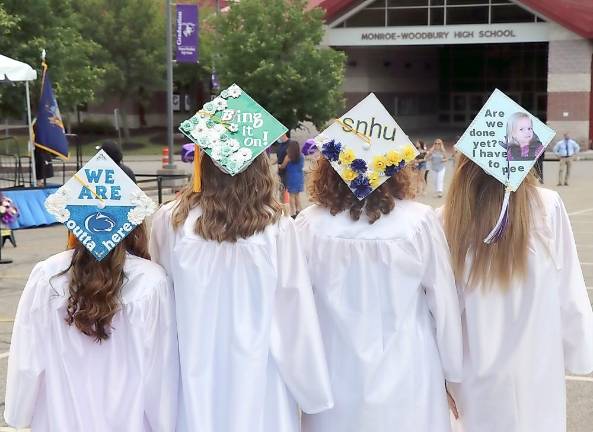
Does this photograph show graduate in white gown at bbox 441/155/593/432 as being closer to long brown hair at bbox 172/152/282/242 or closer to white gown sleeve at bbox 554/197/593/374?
white gown sleeve at bbox 554/197/593/374

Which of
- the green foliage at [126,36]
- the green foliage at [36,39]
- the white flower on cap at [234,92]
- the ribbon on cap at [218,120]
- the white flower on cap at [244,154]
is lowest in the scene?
the white flower on cap at [244,154]

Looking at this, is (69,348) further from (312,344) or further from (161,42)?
(161,42)

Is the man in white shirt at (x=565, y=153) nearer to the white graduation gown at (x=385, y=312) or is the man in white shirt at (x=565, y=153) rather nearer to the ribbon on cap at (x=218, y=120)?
the white graduation gown at (x=385, y=312)

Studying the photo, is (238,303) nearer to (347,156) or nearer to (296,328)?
(296,328)

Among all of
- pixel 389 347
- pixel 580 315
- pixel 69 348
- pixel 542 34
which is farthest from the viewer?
pixel 542 34

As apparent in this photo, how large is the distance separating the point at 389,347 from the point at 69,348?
51.9 inches

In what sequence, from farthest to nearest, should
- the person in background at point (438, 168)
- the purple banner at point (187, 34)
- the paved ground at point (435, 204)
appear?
the purple banner at point (187, 34) < the person in background at point (438, 168) < the paved ground at point (435, 204)

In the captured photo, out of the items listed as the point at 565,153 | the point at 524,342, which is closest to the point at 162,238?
the point at 524,342

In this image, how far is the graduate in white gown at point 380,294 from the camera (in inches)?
151

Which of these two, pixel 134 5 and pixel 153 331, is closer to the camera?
pixel 153 331

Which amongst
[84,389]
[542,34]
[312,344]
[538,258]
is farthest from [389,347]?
[542,34]

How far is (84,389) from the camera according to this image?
141 inches

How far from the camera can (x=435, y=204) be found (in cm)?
2031

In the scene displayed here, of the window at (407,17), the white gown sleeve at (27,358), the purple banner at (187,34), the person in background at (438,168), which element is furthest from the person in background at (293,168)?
the window at (407,17)
